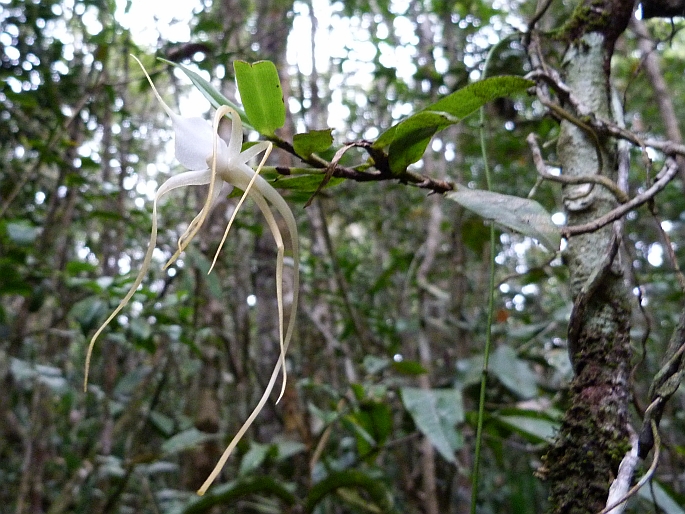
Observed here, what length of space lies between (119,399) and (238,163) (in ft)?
5.22

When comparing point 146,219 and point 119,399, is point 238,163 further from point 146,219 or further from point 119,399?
point 119,399

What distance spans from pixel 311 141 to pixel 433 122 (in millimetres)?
81

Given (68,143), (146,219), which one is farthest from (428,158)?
(68,143)

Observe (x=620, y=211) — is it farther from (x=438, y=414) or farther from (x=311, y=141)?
(x=438, y=414)

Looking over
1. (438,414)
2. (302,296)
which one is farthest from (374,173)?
(302,296)

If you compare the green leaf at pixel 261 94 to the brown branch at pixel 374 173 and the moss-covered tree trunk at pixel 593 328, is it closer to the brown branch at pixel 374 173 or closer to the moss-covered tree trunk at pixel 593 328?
the brown branch at pixel 374 173

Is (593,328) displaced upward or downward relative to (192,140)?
downward

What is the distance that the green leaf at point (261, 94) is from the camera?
350 mm

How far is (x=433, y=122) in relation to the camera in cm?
36

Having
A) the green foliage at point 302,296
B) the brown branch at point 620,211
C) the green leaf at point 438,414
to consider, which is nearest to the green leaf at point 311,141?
the green foliage at point 302,296

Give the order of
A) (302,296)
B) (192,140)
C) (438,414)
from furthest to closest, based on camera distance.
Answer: (302,296) < (438,414) < (192,140)

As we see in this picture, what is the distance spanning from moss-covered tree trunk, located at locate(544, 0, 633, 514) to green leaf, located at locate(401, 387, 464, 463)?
0.47 meters

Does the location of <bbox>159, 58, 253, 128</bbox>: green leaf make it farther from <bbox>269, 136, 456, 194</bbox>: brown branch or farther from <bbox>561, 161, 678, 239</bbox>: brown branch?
<bbox>561, 161, 678, 239</bbox>: brown branch

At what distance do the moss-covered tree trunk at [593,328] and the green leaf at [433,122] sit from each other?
0.13 meters
